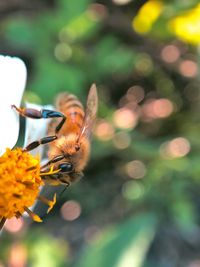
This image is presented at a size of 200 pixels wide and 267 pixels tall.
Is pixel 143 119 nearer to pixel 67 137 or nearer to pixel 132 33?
pixel 132 33

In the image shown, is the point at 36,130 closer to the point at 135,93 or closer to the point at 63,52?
the point at 63,52

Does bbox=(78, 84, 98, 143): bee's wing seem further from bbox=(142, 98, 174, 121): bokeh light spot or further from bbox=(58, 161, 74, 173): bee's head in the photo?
bbox=(142, 98, 174, 121): bokeh light spot

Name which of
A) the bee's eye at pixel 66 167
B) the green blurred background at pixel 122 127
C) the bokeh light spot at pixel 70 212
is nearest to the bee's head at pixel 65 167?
the bee's eye at pixel 66 167

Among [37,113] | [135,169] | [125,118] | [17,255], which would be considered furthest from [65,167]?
[125,118]

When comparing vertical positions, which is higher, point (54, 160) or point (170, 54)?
point (54, 160)

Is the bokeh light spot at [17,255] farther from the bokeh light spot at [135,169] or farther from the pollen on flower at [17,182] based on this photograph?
the pollen on flower at [17,182]
